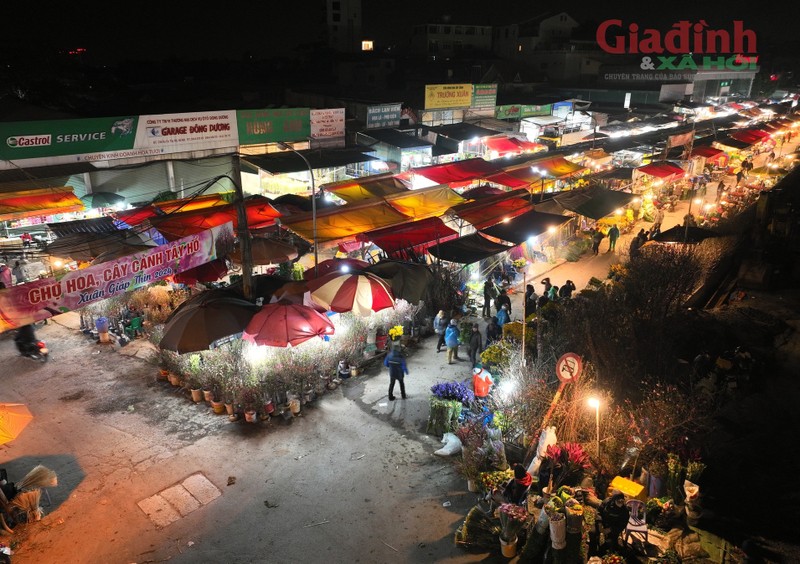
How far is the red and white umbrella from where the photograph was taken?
12000 millimetres

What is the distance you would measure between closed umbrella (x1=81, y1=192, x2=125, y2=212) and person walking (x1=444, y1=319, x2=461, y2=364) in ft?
45.8

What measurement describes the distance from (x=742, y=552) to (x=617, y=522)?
184 centimetres

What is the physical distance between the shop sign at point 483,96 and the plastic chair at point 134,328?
24782 mm

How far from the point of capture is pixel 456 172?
22844mm

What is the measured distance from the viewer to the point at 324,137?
25.7 m

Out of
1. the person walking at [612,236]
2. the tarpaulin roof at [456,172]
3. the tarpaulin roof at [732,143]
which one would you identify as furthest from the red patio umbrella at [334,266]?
the tarpaulin roof at [732,143]

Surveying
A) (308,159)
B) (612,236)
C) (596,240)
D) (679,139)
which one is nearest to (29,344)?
(308,159)

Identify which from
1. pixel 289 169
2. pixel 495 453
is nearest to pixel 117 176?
pixel 289 169

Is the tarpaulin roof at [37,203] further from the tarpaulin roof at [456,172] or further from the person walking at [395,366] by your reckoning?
the person walking at [395,366]

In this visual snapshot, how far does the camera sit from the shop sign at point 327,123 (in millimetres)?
25156

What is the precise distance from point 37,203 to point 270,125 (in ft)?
32.3

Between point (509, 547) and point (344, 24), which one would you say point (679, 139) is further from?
point (344, 24)

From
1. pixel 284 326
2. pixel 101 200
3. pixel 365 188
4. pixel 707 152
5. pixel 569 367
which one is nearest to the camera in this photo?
pixel 569 367

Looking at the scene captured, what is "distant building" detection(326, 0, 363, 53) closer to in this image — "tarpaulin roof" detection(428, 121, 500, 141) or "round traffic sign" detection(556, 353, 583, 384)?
"tarpaulin roof" detection(428, 121, 500, 141)
